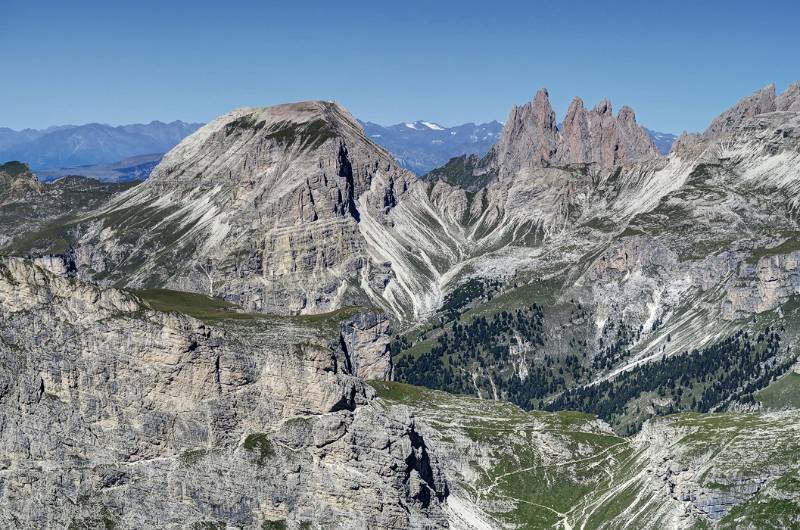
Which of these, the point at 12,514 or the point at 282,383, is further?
the point at 282,383

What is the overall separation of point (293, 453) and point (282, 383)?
507 inches

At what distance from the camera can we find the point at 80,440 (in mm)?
193750

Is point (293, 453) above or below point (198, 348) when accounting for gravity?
below

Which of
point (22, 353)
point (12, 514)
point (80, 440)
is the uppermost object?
point (22, 353)

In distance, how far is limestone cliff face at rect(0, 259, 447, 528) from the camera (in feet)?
623

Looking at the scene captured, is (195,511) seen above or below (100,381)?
below

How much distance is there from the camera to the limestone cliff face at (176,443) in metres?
190

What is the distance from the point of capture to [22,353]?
651 ft

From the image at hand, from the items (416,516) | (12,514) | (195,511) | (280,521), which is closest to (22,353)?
(12,514)

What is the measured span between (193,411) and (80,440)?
1955cm

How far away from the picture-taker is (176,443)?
19412 cm

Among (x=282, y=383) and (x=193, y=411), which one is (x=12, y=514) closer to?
(x=193, y=411)

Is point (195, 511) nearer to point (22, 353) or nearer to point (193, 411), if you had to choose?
point (193, 411)

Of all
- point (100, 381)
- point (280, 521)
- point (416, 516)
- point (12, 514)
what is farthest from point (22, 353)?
point (416, 516)
